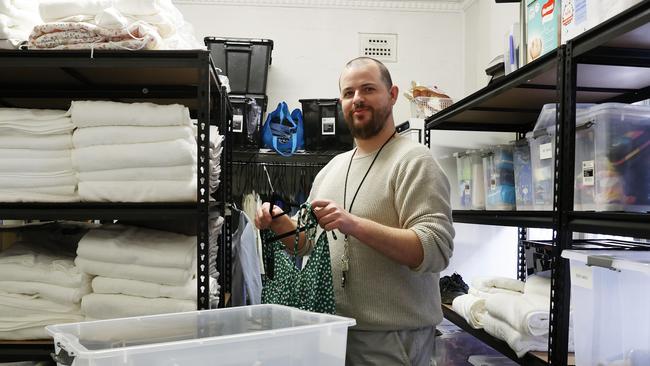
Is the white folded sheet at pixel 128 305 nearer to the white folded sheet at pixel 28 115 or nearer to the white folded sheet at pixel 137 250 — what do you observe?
the white folded sheet at pixel 137 250

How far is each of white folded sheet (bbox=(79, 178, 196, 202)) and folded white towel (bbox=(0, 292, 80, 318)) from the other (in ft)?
1.31

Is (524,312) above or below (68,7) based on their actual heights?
below

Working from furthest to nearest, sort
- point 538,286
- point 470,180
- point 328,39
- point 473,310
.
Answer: point 328,39 < point 470,180 < point 473,310 < point 538,286

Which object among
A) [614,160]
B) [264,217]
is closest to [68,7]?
[264,217]

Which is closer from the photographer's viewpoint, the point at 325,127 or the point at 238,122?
the point at 238,122

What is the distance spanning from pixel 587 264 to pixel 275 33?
3.63 metres

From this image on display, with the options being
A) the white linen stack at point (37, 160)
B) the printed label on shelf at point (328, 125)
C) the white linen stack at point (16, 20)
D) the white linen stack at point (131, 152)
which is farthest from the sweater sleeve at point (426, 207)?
the printed label on shelf at point (328, 125)

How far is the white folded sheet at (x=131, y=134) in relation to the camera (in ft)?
5.29

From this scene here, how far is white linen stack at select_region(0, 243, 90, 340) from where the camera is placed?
1.67 metres

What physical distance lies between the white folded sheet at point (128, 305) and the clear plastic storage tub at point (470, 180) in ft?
5.36

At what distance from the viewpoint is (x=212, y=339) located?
1021mm

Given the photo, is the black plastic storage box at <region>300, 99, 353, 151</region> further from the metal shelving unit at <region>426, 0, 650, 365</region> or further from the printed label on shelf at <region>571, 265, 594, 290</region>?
the printed label on shelf at <region>571, 265, 594, 290</region>

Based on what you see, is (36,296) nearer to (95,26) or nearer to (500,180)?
(95,26)

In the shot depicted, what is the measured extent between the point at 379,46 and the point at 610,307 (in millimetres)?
3547
